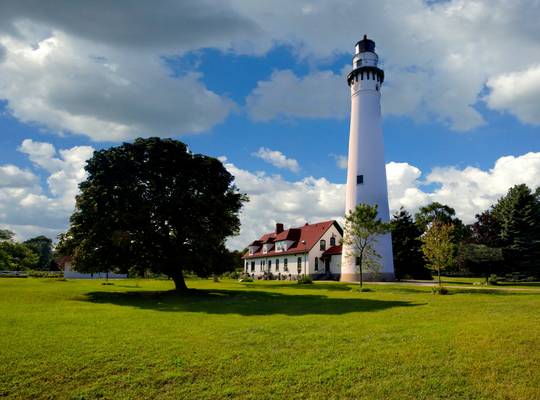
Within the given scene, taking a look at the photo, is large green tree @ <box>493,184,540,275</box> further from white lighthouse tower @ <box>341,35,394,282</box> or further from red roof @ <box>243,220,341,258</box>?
red roof @ <box>243,220,341,258</box>

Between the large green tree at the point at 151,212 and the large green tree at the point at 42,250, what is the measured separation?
8428cm

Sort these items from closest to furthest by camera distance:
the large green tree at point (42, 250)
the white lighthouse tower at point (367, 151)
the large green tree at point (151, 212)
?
the large green tree at point (151, 212) → the white lighthouse tower at point (367, 151) → the large green tree at point (42, 250)

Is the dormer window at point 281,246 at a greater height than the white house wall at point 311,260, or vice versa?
the dormer window at point 281,246

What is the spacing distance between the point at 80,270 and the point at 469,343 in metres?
24.3

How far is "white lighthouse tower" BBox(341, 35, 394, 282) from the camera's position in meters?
40.1

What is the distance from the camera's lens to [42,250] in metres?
111

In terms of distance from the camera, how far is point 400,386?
7.70m

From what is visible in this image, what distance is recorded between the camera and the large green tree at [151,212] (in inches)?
1033

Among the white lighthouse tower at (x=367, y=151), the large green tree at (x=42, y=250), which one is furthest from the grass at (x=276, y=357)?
the large green tree at (x=42, y=250)

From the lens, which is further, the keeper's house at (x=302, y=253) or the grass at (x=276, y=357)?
the keeper's house at (x=302, y=253)

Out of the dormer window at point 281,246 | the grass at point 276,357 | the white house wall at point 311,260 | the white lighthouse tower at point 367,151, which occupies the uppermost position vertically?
the white lighthouse tower at point 367,151

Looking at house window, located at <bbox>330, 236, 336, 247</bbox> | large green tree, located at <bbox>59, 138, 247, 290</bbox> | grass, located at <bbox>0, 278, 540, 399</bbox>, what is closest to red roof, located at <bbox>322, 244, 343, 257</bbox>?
house window, located at <bbox>330, 236, 336, 247</bbox>

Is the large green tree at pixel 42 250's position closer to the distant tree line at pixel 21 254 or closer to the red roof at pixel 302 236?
the distant tree line at pixel 21 254

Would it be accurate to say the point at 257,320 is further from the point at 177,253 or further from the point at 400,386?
the point at 177,253
